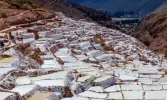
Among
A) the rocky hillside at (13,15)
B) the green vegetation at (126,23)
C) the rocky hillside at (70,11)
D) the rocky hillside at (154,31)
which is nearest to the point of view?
the rocky hillside at (13,15)

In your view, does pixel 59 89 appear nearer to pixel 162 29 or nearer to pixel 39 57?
pixel 39 57

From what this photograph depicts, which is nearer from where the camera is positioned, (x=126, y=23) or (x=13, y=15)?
(x=13, y=15)

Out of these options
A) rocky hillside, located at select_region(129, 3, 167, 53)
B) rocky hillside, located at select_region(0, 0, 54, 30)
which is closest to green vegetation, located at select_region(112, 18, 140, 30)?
rocky hillside, located at select_region(129, 3, 167, 53)

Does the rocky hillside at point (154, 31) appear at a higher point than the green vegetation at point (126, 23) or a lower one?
lower

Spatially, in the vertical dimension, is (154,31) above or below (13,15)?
below

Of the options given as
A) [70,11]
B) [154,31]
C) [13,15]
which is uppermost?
[70,11]

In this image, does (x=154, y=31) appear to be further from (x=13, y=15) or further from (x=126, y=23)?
(x=126, y=23)

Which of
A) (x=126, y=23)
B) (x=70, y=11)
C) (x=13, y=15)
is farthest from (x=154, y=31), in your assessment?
(x=126, y=23)

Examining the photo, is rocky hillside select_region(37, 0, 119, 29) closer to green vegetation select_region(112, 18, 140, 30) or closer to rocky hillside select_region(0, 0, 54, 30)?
rocky hillside select_region(0, 0, 54, 30)

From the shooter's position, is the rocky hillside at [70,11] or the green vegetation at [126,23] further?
the green vegetation at [126,23]

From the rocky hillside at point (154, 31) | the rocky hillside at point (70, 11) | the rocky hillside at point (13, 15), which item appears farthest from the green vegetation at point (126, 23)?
the rocky hillside at point (13, 15)

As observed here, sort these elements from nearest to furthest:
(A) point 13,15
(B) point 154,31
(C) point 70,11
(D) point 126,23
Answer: (A) point 13,15 → (C) point 70,11 → (B) point 154,31 → (D) point 126,23

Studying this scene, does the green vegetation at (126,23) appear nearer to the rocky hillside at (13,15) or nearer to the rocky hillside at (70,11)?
the rocky hillside at (70,11)
